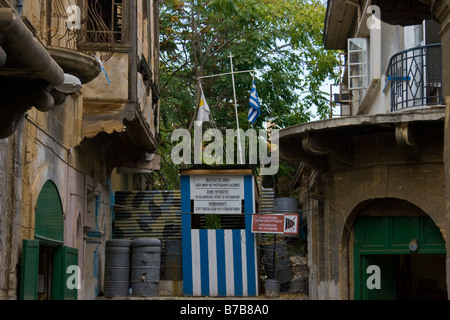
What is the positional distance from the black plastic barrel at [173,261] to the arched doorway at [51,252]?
4.36m

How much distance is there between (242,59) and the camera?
2652 cm

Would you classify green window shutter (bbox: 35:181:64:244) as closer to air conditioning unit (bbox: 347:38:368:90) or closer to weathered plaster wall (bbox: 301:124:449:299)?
weathered plaster wall (bbox: 301:124:449:299)

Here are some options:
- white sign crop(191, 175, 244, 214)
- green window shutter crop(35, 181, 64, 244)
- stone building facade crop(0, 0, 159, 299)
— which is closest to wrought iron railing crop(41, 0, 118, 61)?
stone building facade crop(0, 0, 159, 299)

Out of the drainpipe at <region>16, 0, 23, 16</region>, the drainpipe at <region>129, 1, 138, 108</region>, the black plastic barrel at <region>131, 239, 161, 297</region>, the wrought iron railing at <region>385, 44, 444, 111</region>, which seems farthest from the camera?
the black plastic barrel at <region>131, 239, 161, 297</region>

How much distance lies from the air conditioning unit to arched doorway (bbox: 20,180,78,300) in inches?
251

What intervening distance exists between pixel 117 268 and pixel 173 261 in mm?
1721

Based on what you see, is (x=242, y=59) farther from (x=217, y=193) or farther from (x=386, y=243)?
(x=386, y=243)

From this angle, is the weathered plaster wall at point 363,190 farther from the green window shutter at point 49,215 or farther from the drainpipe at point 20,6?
the drainpipe at point 20,6

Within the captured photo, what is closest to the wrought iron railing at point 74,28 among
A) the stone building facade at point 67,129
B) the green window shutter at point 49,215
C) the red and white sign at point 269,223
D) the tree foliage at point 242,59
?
the stone building facade at point 67,129

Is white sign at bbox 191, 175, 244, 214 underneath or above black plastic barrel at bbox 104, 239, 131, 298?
above

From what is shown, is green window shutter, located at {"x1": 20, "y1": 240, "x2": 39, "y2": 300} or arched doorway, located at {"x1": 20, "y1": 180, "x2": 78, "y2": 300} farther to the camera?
arched doorway, located at {"x1": 20, "y1": 180, "x2": 78, "y2": 300}

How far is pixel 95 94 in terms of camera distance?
15766 mm

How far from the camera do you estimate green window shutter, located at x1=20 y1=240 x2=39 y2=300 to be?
11867 mm
